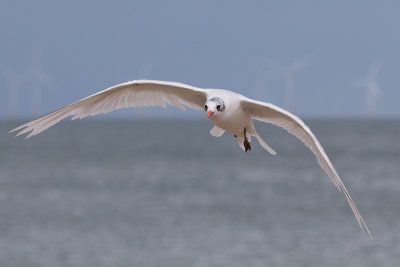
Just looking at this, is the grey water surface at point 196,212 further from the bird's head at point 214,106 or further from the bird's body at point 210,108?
the bird's head at point 214,106

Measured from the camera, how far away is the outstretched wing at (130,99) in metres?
13.1

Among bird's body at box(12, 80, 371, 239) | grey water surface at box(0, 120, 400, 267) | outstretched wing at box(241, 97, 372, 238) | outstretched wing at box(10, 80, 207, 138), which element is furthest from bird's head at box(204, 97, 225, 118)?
grey water surface at box(0, 120, 400, 267)

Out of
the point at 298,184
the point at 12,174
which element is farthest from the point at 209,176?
the point at 12,174

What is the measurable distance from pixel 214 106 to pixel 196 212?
41.3 m

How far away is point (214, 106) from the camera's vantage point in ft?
37.3

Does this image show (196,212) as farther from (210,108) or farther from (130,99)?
(210,108)

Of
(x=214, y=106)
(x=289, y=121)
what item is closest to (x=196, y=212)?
(x=289, y=121)

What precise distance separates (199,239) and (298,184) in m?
27.6

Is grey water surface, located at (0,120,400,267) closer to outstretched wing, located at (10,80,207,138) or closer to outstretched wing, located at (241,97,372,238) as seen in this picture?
outstretched wing, located at (10,80,207,138)

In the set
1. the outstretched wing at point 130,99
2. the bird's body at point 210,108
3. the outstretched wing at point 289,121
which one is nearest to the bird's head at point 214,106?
the bird's body at point 210,108

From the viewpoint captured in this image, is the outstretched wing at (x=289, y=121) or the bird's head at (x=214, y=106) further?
the outstretched wing at (x=289, y=121)

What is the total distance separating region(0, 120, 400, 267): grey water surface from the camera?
38.2m

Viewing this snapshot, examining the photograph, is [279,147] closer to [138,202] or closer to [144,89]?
[138,202]

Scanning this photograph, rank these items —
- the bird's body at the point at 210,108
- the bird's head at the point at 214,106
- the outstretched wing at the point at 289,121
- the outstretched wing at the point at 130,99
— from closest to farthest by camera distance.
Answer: the bird's head at the point at 214,106 < the bird's body at the point at 210,108 < the outstretched wing at the point at 289,121 < the outstretched wing at the point at 130,99
